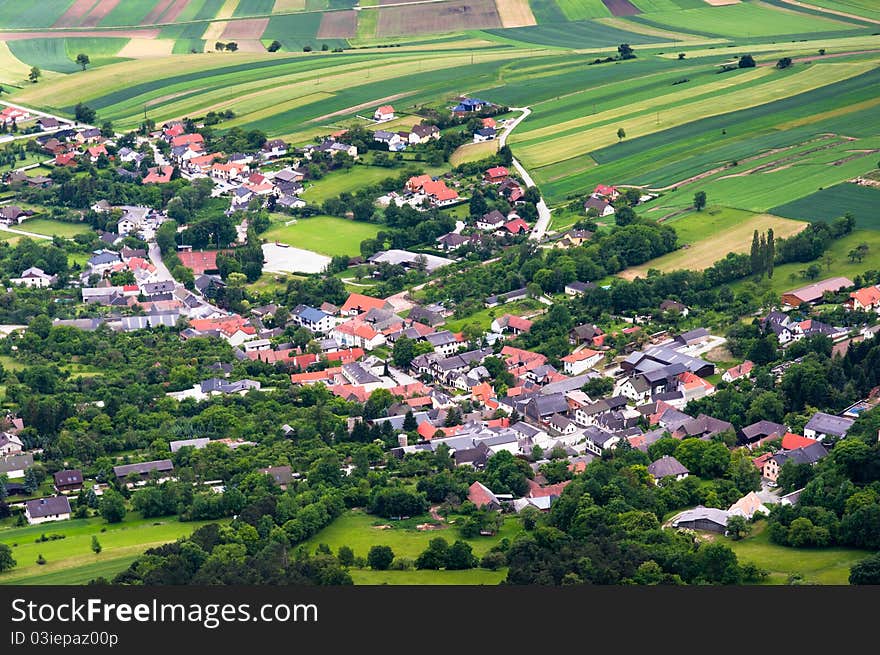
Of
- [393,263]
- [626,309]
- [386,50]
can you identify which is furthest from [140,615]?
[386,50]

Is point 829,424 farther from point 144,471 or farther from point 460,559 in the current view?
point 144,471

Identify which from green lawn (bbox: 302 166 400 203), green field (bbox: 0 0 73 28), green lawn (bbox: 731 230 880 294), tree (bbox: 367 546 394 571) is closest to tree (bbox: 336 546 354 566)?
tree (bbox: 367 546 394 571)

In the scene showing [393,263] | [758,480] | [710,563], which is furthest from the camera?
[393,263]

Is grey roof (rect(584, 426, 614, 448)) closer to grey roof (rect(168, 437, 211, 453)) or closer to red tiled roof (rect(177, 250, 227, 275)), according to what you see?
grey roof (rect(168, 437, 211, 453))

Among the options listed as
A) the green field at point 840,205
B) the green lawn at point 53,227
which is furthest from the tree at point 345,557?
the green lawn at point 53,227

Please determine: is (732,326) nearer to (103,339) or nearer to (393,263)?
(393,263)
